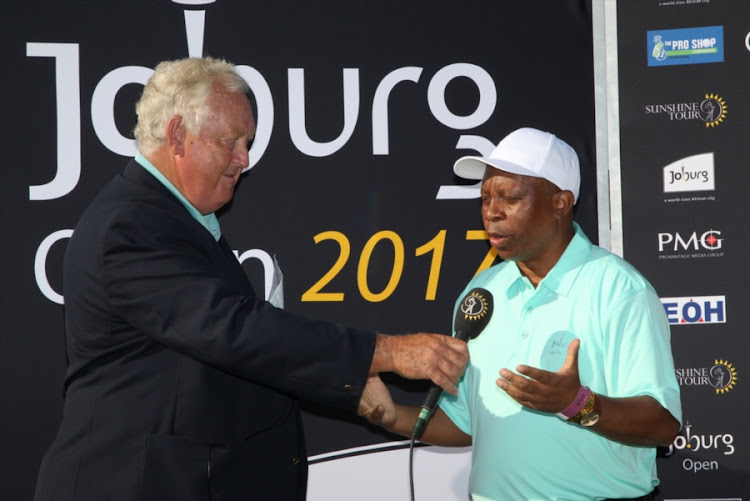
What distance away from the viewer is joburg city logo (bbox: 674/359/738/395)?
3.29m

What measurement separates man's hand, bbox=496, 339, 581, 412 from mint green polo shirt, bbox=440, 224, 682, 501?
260 mm

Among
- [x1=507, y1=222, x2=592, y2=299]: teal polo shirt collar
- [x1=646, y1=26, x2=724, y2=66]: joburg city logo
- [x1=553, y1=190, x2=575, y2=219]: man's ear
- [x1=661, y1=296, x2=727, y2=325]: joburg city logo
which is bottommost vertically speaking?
[x1=661, y1=296, x2=727, y2=325]: joburg city logo

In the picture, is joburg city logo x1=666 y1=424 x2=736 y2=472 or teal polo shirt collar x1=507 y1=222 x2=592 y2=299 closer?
teal polo shirt collar x1=507 y1=222 x2=592 y2=299

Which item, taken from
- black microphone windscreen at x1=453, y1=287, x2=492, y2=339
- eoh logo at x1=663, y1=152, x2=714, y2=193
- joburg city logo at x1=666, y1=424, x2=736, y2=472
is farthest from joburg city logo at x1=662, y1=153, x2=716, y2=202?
black microphone windscreen at x1=453, y1=287, x2=492, y2=339

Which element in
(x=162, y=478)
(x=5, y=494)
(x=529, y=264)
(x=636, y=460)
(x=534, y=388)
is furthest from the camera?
(x=5, y=494)

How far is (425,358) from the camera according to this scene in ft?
6.73

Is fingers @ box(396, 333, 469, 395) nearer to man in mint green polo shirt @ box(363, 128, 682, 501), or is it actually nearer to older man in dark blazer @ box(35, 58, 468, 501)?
older man in dark blazer @ box(35, 58, 468, 501)

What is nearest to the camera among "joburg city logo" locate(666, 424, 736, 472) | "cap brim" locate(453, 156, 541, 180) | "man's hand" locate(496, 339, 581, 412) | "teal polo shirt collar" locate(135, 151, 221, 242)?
"man's hand" locate(496, 339, 581, 412)

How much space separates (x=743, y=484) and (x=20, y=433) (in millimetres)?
2805

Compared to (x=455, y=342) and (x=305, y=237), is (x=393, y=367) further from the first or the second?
(x=305, y=237)

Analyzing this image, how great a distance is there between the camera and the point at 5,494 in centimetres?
319

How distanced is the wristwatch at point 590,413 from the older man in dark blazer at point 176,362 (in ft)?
1.00

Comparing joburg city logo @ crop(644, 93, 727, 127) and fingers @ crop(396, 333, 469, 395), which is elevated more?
joburg city logo @ crop(644, 93, 727, 127)

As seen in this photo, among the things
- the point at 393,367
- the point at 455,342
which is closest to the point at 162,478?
the point at 393,367
